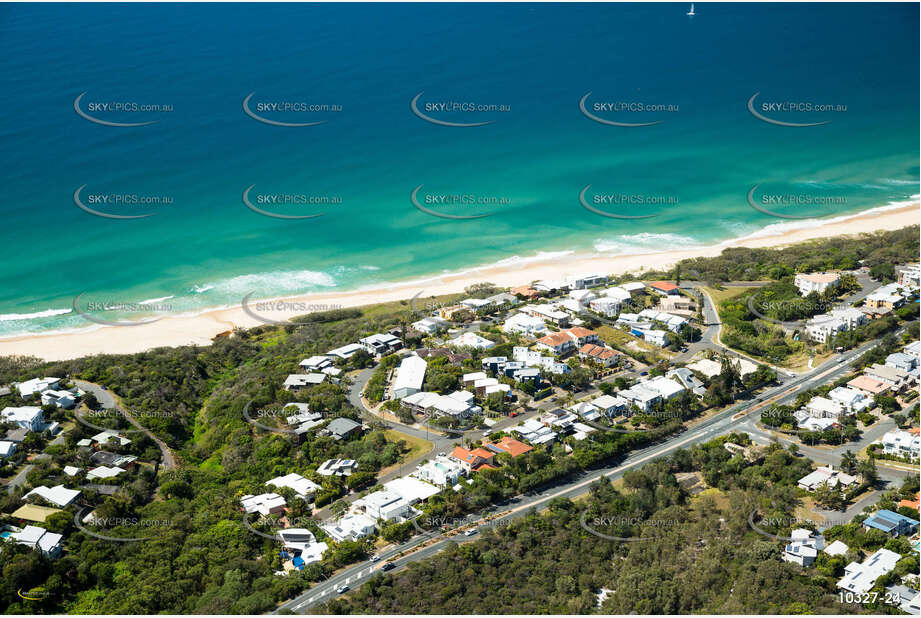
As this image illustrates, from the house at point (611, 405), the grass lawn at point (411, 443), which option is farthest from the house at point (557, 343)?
the grass lawn at point (411, 443)

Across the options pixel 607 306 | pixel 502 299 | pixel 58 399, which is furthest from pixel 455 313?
pixel 58 399

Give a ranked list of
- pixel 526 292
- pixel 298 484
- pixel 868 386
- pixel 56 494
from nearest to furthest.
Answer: pixel 56 494
pixel 298 484
pixel 868 386
pixel 526 292

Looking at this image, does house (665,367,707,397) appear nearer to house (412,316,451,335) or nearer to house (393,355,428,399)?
house (393,355,428,399)

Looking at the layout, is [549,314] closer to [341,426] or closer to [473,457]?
[341,426]

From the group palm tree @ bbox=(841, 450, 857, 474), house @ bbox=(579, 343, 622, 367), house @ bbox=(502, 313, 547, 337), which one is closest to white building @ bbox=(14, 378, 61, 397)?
house @ bbox=(502, 313, 547, 337)

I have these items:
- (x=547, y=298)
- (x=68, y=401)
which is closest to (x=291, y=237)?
(x=547, y=298)

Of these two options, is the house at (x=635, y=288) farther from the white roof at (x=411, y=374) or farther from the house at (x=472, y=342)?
the white roof at (x=411, y=374)
